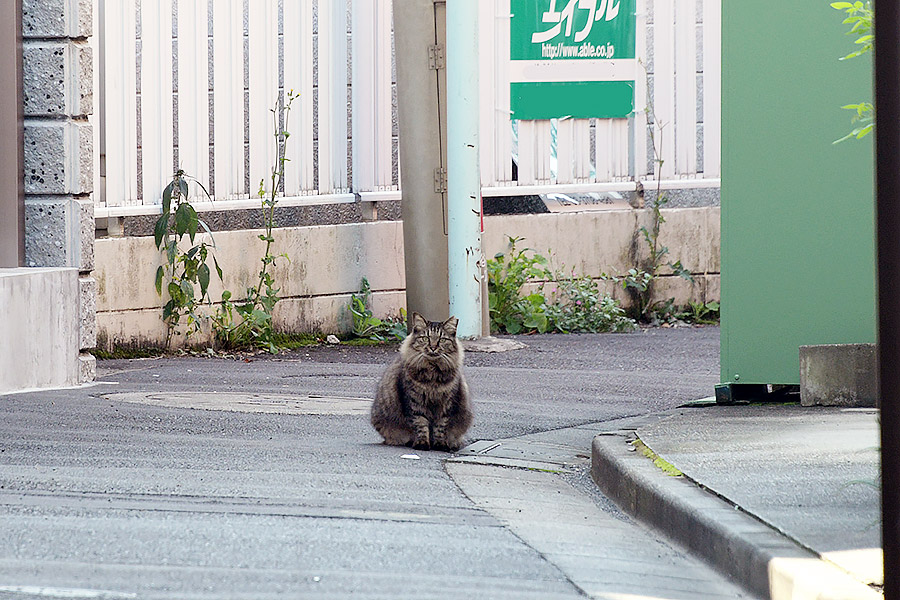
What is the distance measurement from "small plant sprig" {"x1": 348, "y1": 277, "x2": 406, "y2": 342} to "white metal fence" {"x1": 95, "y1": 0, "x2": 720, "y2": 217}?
84 cm

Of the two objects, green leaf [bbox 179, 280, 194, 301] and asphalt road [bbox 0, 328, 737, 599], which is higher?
green leaf [bbox 179, 280, 194, 301]

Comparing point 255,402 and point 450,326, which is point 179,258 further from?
point 450,326

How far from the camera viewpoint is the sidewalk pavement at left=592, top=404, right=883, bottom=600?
153 inches

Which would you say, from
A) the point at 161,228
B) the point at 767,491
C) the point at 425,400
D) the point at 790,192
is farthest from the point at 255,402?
the point at 767,491

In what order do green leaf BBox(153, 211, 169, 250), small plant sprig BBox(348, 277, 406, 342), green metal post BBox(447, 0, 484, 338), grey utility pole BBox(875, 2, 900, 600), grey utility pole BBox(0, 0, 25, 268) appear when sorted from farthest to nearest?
1. small plant sprig BBox(348, 277, 406, 342)
2. green metal post BBox(447, 0, 484, 338)
3. green leaf BBox(153, 211, 169, 250)
4. grey utility pole BBox(0, 0, 25, 268)
5. grey utility pole BBox(875, 2, 900, 600)

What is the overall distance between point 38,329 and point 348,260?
3793 mm

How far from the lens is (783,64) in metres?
7.25

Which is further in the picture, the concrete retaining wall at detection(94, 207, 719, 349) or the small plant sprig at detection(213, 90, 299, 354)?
the small plant sprig at detection(213, 90, 299, 354)

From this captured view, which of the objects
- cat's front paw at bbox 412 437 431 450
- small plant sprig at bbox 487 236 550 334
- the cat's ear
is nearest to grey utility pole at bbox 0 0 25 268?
the cat's ear

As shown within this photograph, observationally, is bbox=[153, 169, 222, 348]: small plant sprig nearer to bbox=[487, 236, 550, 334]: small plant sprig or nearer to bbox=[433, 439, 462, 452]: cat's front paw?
bbox=[487, 236, 550, 334]: small plant sprig

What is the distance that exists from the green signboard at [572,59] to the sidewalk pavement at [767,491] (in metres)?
6.23

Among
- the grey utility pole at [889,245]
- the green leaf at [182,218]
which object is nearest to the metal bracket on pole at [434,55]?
the green leaf at [182,218]

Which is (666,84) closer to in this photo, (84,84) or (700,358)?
(700,358)

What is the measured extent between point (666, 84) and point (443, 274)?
3.59 m
